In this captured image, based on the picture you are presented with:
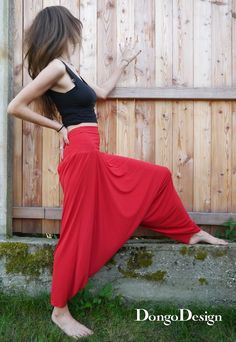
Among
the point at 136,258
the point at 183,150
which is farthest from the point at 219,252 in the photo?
the point at 183,150

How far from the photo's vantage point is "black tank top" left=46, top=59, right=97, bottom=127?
2.94 metres

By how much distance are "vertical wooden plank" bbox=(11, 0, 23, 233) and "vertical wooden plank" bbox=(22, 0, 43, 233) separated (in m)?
0.04

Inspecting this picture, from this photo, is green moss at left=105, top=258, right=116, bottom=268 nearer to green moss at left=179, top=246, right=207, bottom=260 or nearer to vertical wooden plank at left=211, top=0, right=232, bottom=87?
green moss at left=179, top=246, right=207, bottom=260

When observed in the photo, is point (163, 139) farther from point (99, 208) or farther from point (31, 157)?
point (31, 157)

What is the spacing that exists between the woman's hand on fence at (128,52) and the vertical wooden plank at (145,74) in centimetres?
6

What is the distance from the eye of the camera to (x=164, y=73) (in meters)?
3.50

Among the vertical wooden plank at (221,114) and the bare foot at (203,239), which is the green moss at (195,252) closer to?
the bare foot at (203,239)

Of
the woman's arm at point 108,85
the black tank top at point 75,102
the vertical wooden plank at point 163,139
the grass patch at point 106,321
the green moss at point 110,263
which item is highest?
the woman's arm at point 108,85

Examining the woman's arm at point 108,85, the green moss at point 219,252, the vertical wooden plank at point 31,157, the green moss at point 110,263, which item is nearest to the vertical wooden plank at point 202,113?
the green moss at point 219,252

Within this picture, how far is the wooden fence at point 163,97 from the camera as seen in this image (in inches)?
137

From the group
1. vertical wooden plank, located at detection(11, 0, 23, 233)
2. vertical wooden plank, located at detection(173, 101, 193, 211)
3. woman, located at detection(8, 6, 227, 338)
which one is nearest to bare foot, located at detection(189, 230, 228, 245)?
woman, located at detection(8, 6, 227, 338)

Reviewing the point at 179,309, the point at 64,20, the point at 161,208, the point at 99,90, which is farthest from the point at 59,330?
the point at 64,20

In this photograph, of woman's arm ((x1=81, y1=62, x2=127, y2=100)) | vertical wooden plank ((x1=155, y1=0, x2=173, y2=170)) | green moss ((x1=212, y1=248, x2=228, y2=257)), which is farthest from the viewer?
vertical wooden plank ((x1=155, y1=0, x2=173, y2=170))

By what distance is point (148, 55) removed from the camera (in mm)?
3518
